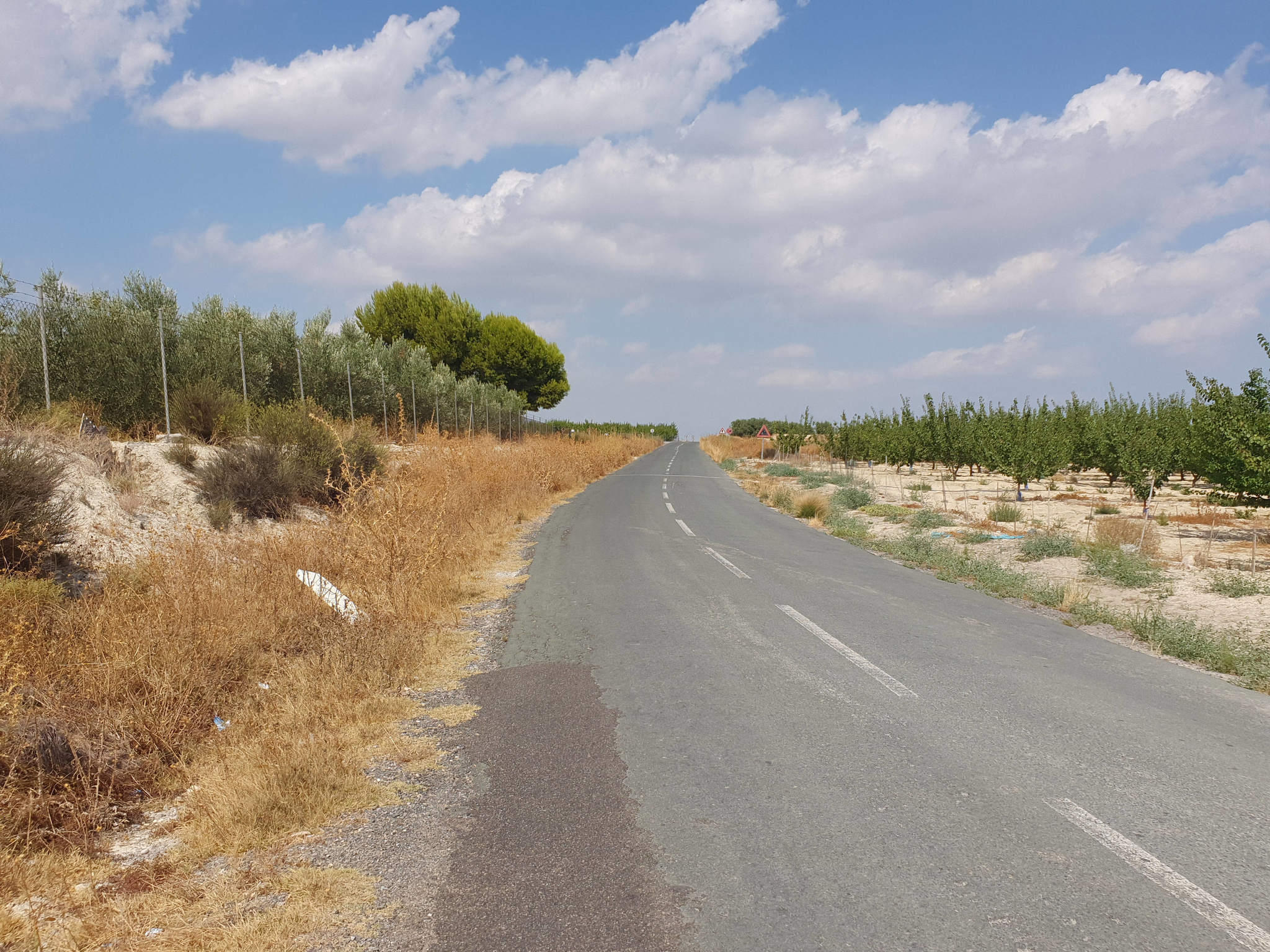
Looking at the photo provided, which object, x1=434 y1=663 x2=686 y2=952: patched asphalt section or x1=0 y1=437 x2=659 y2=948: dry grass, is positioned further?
x1=0 y1=437 x2=659 y2=948: dry grass

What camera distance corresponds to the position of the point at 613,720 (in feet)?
16.6

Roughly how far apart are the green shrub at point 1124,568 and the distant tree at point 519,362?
3906 centimetres

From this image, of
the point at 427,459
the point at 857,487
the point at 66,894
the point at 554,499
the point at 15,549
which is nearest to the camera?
the point at 66,894

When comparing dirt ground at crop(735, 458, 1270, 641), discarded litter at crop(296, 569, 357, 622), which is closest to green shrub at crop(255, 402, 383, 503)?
discarded litter at crop(296, 569, 357, 622)

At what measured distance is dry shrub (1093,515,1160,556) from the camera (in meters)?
13.5

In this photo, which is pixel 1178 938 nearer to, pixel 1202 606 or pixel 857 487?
pixel 1202 606

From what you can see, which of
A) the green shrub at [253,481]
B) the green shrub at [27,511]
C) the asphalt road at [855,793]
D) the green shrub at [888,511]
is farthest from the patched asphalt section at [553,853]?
the green shrub at [888,511]

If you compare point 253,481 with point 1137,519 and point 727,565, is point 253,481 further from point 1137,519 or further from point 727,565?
point 1137,519

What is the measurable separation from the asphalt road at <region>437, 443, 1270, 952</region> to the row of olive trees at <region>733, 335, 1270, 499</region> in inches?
464

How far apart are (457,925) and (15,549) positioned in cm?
727

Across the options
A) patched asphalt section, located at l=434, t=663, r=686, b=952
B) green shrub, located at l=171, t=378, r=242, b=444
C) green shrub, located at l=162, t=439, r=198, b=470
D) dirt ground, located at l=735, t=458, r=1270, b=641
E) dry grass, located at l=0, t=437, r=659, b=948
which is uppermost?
green shrub, located at l=171, t=378, r=242, b=444

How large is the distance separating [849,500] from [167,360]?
20104 mm

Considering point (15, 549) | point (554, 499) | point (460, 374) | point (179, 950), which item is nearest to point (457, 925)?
point (179, 950)

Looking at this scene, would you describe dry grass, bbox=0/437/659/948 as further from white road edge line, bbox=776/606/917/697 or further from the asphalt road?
white road edge line, bbox=776/606/917/697
